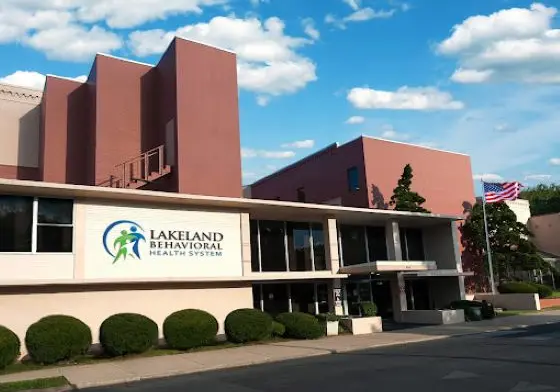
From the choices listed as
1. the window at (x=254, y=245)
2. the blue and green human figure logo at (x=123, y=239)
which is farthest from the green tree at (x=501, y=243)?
the blue and green human figure logo at (x=123, y=239)

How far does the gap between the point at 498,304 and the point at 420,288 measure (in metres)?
5.76

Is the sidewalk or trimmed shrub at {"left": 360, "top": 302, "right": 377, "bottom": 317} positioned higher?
trimmed shrub at {"left": 360, "top": 302, "right": 377, "bottom": 317}

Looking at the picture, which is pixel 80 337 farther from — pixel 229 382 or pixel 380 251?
pixel 380 251

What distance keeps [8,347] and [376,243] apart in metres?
20.1

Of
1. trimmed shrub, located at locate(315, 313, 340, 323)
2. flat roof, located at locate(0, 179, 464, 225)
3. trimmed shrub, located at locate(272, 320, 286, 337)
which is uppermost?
flat roof, located at locate(0, 179, 464, 225)

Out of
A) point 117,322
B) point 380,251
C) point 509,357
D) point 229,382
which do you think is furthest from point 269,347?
point 380,251

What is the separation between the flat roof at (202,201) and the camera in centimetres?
1830

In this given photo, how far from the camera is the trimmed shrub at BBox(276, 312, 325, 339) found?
21547 mm

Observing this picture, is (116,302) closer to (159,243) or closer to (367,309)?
(159,243)

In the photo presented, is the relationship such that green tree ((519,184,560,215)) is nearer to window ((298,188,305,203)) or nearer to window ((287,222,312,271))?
window ((298,188,305,203))

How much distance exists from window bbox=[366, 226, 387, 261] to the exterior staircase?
1169cm

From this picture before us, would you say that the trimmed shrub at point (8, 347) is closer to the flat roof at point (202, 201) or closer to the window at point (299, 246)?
the flat roof at point (202, 201)

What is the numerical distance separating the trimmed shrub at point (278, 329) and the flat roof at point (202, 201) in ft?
16.8

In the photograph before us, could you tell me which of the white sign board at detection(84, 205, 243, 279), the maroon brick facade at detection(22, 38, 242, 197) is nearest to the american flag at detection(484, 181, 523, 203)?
the maroon brick facade at detection(22, 38, 242, 197)
